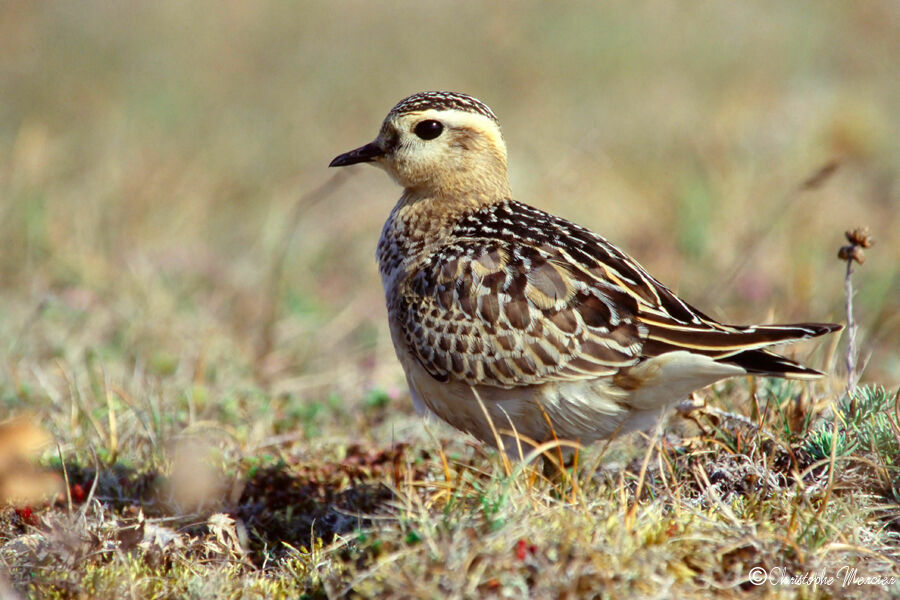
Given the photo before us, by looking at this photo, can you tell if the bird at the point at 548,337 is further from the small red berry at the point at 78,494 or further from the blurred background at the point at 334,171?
the small red berry at the point at 78,494

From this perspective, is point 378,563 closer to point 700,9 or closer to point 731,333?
point 731,333

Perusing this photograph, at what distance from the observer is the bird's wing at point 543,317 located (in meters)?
4.51

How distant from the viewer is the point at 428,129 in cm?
561

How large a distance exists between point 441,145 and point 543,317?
144 centimetres

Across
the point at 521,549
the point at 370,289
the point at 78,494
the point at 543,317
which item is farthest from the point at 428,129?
the point at 370,289

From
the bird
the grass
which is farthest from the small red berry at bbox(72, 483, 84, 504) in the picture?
the bird

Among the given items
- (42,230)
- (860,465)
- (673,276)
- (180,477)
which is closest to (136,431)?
(180,477)

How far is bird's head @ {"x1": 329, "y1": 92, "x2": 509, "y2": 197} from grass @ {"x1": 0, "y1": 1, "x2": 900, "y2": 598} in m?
1.40

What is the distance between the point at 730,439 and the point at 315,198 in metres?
3.42

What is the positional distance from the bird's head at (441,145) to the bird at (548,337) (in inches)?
16.9

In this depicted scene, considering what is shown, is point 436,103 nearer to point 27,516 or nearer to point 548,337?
point 548,337

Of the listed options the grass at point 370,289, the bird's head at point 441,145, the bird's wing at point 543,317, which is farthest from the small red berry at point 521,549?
the bird's head at point 441,145

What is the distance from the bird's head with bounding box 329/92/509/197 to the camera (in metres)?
5.61

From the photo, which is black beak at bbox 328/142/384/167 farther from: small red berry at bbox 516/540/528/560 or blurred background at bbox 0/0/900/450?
small red berry at bbox 516/540/528/560
